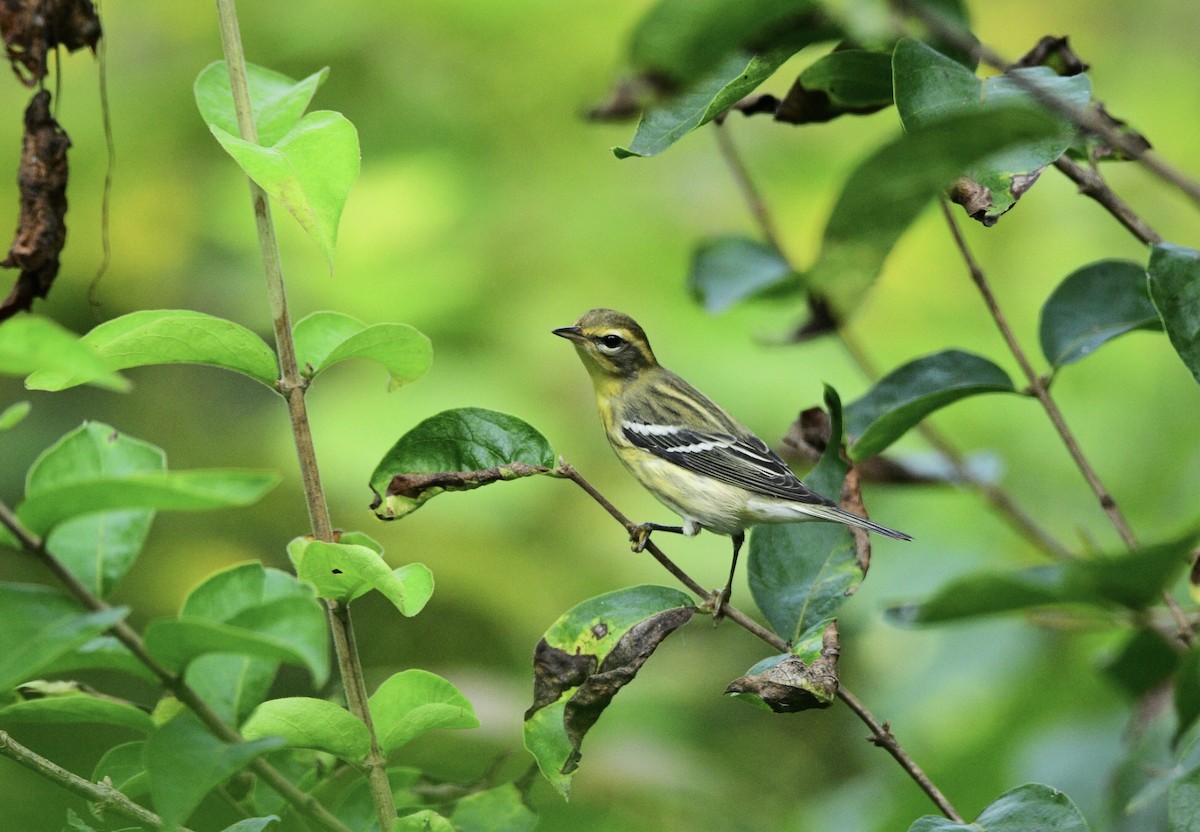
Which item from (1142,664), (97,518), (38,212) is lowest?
(1142,664)

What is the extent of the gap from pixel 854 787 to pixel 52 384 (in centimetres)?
218

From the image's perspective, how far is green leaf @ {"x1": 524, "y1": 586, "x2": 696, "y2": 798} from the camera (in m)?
1.26

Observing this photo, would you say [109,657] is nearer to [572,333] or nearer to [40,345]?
[40,345]

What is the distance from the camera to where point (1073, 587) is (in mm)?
803

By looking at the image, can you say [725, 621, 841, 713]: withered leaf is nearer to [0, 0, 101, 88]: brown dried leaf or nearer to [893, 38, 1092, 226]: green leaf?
[893, 38, 1092, 226]: green leaf

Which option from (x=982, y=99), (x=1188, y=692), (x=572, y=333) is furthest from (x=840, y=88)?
(x=572, y=333)

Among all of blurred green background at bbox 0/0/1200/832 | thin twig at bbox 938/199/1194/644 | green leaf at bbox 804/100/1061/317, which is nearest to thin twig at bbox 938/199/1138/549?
thin twig at bbox 938/199/1194/644

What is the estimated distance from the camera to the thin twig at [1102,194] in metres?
1.40

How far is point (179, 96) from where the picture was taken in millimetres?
4141

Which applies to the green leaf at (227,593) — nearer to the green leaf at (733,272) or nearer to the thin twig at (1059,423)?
the thin twig at (1059,423)

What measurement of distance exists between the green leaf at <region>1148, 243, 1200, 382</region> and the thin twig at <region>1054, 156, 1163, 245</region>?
0.79ft

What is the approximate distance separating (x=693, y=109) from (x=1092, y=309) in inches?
30.7

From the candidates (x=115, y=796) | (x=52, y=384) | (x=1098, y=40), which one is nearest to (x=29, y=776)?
(x=115, y=796)

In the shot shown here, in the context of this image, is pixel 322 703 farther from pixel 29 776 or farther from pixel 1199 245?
pixel 1199 245
